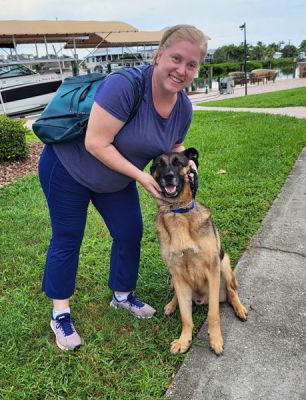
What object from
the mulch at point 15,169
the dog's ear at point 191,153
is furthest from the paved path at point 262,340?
the mulch at point 15,169

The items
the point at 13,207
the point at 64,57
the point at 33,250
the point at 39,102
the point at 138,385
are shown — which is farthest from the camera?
the point at 64,57

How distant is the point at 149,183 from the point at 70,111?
653 mm

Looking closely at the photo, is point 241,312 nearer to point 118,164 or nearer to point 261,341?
point 261,341

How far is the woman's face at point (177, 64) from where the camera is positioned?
6.95ft

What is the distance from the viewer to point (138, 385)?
231 cm

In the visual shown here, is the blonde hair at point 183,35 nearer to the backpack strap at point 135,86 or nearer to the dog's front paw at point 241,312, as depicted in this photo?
the backpack strap at point 135,86

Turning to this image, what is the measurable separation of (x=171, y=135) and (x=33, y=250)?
226 cm

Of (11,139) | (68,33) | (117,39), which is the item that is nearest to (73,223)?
(11,139)

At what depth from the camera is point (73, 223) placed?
2611mm

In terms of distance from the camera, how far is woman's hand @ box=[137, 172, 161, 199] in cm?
230

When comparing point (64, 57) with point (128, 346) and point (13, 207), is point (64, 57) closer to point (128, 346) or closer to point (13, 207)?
point (13, 207)

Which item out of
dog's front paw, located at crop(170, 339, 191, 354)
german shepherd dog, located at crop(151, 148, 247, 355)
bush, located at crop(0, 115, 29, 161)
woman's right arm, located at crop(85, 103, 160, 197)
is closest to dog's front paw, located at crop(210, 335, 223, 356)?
german shepherd dog, located at crop(151, 148, 247, 355)

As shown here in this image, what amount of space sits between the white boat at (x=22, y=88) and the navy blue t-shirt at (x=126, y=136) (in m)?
13.3

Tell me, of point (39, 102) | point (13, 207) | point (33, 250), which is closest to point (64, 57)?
point (39, 102)
